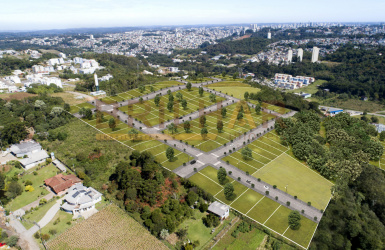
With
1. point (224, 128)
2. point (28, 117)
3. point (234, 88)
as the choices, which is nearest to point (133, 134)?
point (224, 128)

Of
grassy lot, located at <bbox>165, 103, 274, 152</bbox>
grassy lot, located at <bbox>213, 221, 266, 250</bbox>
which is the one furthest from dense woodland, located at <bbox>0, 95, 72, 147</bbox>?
grassy lot, located at <bbox>213, 221, 266, 250</bbox>

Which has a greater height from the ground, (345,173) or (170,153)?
(170,153)

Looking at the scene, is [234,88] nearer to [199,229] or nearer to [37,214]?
[199,229]

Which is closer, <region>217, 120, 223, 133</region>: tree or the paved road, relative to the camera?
the paved road

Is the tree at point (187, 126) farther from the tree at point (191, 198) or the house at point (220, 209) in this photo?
the house at point (220, 209)

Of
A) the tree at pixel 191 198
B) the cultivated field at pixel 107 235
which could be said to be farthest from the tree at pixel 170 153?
the cultivated field at pixel 107 235

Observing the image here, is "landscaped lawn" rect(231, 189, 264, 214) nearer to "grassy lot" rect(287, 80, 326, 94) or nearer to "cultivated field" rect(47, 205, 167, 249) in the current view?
"cultivated field" rect(47, 205, 167, 249)
